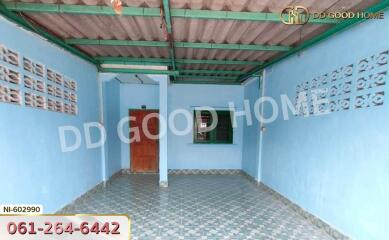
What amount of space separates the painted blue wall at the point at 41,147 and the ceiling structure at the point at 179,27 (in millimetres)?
243

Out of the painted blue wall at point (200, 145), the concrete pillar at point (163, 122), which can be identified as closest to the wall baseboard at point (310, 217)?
the painted blue wall at point (200, 145)

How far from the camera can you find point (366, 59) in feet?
8.09

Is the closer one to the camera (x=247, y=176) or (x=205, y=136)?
(x=247, y=176)

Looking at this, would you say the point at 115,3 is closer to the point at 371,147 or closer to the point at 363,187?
the point at 371,147

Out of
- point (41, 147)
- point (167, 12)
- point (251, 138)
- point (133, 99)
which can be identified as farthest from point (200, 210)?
point (133, 99)

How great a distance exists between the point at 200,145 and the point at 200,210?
3.14 m

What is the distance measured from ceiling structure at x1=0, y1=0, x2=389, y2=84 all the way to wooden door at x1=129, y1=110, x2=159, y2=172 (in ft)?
8.06

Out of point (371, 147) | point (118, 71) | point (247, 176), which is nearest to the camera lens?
point (371, 147)

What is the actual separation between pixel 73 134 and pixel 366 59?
15.5 ft

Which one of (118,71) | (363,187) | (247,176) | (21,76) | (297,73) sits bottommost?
(247,176)

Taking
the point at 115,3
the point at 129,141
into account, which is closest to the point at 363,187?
the point at 115,3

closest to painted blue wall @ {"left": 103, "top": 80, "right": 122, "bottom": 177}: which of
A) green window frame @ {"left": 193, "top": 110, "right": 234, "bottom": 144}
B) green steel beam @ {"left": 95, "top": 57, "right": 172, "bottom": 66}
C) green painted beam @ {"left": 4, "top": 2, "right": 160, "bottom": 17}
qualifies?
green steel beam @ {"left": 95, "top": 57, "right": 172, "bottom": 66}

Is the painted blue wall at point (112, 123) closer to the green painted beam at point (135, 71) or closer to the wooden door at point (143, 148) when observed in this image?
the wooden door at point (143, 148)

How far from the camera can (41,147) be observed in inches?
119
